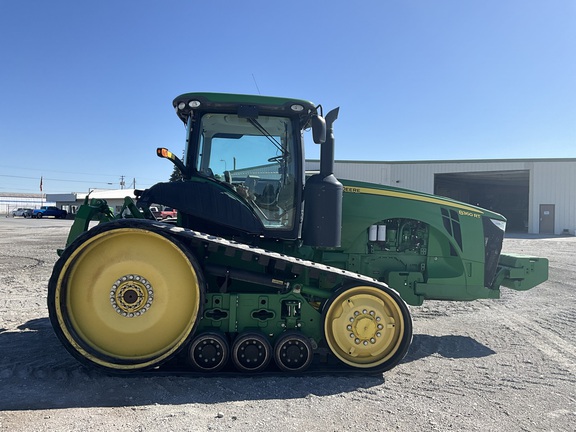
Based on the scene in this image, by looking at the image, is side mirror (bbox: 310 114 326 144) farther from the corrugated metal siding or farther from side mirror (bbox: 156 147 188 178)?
the corrugated metal siding

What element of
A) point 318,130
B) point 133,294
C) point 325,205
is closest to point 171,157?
point 133,294

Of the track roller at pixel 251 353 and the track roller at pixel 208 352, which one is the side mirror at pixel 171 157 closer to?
the track roller at pixel 208 352

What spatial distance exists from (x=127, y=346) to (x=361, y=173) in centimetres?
3099

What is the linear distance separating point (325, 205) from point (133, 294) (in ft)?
7.14

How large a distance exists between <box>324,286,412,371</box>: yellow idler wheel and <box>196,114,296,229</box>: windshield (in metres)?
1.06

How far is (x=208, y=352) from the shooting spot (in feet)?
13.2

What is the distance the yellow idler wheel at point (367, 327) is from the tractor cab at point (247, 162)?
3.08ft

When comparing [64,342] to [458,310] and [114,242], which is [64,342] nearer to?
[114,242]

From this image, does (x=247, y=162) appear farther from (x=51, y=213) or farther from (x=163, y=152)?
(x=51, y=213)

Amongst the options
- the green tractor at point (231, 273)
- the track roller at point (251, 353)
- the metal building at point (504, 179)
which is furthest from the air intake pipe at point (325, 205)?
the metal building at point (504, 179)

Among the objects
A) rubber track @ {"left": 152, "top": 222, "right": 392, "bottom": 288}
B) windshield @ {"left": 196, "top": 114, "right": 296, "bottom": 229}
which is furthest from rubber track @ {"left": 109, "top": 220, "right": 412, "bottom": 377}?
windshield @ {"left": 196, "top": 114, "right": 296, "bottom": 229}

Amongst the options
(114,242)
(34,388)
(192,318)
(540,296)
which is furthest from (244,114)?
(540,296)

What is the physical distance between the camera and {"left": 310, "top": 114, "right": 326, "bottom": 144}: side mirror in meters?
4.07

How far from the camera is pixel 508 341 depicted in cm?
546
